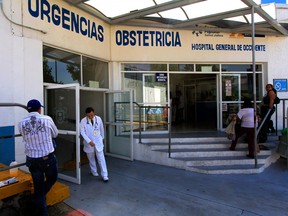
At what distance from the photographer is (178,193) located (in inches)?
185

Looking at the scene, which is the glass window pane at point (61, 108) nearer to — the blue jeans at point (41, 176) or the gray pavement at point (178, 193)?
the gray pavement at point (178, 193)

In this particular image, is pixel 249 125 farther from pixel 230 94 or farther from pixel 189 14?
pixel 189 14

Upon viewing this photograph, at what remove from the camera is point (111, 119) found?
25.2 ft

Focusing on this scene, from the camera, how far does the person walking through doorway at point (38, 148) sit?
332 cm

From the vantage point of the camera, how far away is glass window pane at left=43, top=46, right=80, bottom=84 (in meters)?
5.93

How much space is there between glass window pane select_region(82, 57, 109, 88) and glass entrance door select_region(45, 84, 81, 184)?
1443 millimetres

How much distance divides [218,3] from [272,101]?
2.82 metres

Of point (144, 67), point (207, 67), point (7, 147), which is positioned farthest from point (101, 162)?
point (207, 67)

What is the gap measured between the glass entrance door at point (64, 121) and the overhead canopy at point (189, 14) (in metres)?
2.23

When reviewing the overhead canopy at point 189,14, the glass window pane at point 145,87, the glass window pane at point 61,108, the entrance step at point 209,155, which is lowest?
the entrance step at point 209,155

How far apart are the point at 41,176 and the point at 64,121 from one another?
2.70m

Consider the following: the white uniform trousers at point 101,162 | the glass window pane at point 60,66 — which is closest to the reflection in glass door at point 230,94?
the glass window pane at point 60,66

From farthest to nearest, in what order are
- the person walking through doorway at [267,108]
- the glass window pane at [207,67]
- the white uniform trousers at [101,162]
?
the glass window pane at [207,67] → the person walking through doorway at [267,108] → the white uniform trousers at [101,162]

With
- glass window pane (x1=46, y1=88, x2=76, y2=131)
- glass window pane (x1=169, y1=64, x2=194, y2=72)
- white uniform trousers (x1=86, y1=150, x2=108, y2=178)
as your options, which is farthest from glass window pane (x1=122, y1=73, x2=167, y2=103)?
white uniform trousers (x1=86, y1=150, x2=108, y2=178)
